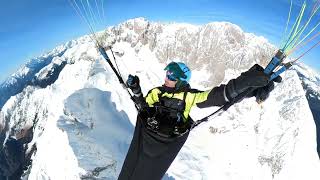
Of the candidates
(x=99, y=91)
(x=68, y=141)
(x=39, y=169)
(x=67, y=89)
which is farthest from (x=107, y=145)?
(x=67, y=89)

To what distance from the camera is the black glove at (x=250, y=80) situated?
607 centimetres

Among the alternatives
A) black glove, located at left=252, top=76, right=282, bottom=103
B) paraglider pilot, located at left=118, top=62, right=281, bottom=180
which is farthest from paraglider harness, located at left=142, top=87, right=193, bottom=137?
black glove, located at left=252, top=76, right=282, bottom=103

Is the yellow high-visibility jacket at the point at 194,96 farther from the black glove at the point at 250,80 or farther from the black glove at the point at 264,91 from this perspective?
the black glove at the point at 264,91

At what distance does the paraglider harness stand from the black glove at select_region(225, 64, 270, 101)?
158 centimetres

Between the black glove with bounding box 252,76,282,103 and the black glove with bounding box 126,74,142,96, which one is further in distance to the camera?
the black glove with bounding box 126,74,142,96

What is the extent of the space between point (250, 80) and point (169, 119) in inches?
96.1

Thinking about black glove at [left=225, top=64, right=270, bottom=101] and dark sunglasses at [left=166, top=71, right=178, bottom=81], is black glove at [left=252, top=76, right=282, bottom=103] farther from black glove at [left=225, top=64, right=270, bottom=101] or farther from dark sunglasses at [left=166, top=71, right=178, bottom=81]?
dark sunglasses at [left=166, top=71, right=178, bottom=81]

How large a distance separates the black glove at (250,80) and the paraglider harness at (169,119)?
62.0 inches

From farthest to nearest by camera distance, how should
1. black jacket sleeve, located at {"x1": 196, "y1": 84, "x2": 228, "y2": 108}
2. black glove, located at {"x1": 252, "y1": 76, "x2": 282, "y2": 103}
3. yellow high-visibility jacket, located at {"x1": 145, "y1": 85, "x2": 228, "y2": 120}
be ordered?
yellow high-visibility jacket, located at {"x1": 145, "y1": 85, "x2": 228, "y2": 120} < black jacket sleeve, located at {"x1": 196, "y1": 84, "x2": 228, "y2": 108} < black glove, located at {"x1": 252, "y1": 76, "x2": 282, "y2": 103}

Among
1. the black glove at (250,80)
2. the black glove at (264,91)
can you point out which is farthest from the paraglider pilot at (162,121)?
the black glove at (264,91)

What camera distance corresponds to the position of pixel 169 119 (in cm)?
813

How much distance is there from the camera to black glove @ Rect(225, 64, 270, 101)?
19.9 ft

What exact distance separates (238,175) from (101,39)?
178 m

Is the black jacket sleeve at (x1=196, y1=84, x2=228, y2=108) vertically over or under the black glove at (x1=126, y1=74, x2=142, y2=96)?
under
